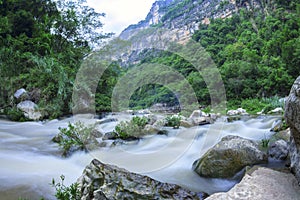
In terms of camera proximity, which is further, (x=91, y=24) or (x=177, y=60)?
(x=177, y=60)

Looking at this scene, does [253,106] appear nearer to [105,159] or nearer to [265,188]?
[105,159]

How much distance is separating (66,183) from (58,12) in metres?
12.5

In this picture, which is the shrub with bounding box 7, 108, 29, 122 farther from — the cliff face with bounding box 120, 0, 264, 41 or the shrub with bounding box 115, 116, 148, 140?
the cliff face with bounding box 120, 0, 264, 41

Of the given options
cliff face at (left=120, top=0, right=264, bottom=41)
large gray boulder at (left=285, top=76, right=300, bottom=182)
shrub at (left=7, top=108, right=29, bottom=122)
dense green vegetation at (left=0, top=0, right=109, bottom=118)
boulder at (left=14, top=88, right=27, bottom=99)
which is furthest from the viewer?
cliff face at (left=120, top=0, right=264, bottom=41)

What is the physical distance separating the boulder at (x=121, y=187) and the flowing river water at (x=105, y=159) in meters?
0.55

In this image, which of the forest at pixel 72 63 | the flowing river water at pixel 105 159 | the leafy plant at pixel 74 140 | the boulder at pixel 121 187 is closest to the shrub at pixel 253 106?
the forest at pixel 72 63

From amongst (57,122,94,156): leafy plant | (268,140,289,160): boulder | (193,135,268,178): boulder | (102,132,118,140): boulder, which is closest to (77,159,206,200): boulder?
(193,135,268,178): boulder

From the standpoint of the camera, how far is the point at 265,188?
1.94 metres

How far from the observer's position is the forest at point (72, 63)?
365 inches

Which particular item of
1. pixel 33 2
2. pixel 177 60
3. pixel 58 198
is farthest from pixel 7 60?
pixel 177 60

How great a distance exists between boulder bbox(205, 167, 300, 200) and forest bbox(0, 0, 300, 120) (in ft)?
26.0

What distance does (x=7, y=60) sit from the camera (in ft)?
30.0

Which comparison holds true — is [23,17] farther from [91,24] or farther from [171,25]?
[171,25]

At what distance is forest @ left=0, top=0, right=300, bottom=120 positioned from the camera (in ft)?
30.4
